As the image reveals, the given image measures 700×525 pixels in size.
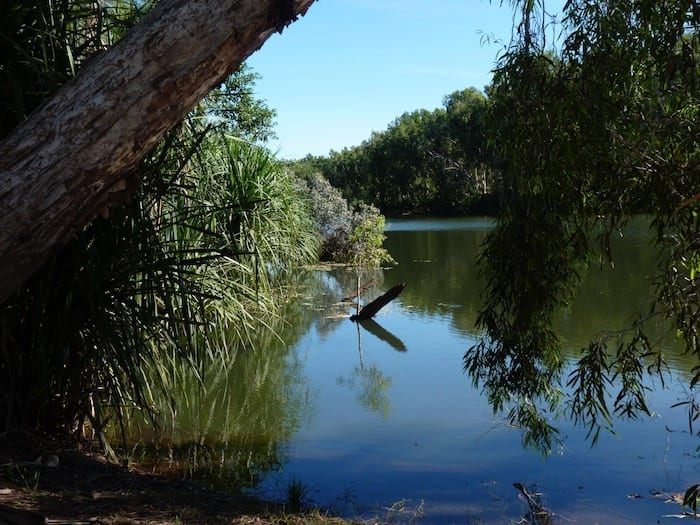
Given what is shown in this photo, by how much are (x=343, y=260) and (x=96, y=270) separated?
1520 cm

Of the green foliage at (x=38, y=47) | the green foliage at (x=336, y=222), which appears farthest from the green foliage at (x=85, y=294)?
the green foliage at (x=336, y=222)

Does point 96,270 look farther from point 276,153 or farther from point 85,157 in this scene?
point 276,153

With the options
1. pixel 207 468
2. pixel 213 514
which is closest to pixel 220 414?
pixel 207 468

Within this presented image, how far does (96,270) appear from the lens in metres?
3.33

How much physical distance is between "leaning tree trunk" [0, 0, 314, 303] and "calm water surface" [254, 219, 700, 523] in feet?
8.09

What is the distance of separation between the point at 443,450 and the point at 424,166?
161 ft

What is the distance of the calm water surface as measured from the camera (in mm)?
4094

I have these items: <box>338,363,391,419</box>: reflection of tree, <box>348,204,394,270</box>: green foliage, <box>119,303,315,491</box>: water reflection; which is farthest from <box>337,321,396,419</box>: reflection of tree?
<box>348,204,394,270</box>: green foliage

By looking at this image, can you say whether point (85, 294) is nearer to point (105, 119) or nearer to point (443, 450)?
point (105, 119)

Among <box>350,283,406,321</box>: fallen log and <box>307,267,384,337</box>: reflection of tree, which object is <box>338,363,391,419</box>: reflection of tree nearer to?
<box>307,267,384,337</box>: reflection of tree

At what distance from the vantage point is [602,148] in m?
3.30

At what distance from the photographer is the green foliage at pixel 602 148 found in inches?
125

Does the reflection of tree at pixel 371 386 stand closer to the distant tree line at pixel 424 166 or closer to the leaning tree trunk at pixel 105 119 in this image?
the leaning tree trunk at pixel 105 119

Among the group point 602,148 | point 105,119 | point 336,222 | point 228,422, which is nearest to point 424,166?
point 336,222
